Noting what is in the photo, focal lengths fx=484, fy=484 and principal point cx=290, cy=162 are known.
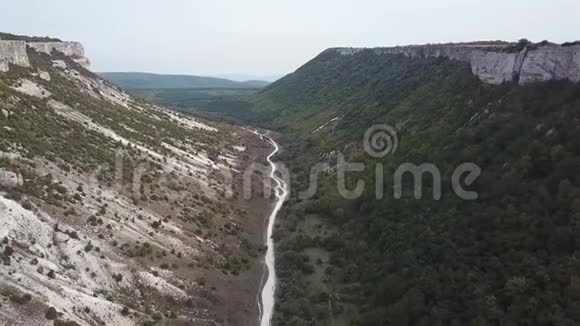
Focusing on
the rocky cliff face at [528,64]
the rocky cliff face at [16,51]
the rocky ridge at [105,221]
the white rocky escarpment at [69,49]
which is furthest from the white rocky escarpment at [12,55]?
the rocky cliff face at [528,64]

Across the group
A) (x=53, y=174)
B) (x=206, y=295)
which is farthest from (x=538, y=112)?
(x=53, y=174)

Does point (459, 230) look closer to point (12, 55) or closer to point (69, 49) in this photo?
point (12, 55)

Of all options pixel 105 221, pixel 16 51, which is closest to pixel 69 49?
pixel 16 51

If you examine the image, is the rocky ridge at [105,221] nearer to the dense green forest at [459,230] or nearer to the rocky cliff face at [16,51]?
the rocky cliff face at [16,51]

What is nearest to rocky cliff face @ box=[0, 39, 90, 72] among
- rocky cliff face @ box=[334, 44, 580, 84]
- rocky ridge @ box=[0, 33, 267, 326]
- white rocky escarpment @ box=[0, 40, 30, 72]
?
white rocky escarpment @ box=[0, 40, 30, 72]

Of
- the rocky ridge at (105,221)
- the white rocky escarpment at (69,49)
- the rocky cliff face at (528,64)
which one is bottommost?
the rocky ridge at (105,221)

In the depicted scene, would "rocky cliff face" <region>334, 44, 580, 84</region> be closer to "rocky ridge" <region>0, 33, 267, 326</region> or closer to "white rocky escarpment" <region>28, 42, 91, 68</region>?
"rocky ridge" <region>0, 33, 267, 326</region>
